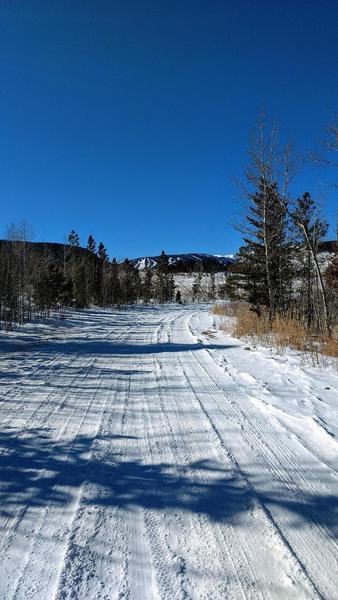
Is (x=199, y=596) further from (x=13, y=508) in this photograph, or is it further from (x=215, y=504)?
(x=13, y=508)

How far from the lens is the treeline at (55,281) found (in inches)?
655

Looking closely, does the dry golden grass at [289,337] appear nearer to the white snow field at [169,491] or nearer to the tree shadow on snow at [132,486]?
the white snow field at [169,491]

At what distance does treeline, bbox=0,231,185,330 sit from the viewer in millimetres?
16641

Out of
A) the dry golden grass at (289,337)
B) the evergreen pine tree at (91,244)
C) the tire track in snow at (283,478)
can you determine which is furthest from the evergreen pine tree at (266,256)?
the evergreen pine tree at (91,244)

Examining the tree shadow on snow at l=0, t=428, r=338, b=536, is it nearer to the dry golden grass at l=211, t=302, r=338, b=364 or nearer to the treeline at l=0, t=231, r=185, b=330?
the dry golden grass at l=211, t=302, r=338, b=364

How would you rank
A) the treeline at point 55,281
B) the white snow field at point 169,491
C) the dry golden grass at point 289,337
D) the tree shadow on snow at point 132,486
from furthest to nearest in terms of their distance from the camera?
1. the treeline at point 55,281
2. the dry golden grass at point 289,337
3. the tree shadow on snow at point 132,486
4. the white snow field at point 169,491

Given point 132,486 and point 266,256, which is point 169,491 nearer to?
point 132,486

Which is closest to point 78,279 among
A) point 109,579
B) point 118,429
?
point 118,429

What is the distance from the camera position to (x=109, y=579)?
1.67m

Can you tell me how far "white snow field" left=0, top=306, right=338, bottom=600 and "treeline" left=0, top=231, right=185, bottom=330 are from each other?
11214mm

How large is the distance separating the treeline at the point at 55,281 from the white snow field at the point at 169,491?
11214 mm

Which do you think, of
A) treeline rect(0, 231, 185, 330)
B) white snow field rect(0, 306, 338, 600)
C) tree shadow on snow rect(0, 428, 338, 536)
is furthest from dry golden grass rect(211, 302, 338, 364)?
treeline rect(0, 231, 185, 330)

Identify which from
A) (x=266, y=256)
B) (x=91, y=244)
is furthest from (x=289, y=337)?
(x=91, y=244)

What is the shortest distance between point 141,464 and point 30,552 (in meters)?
Result: 1.06
